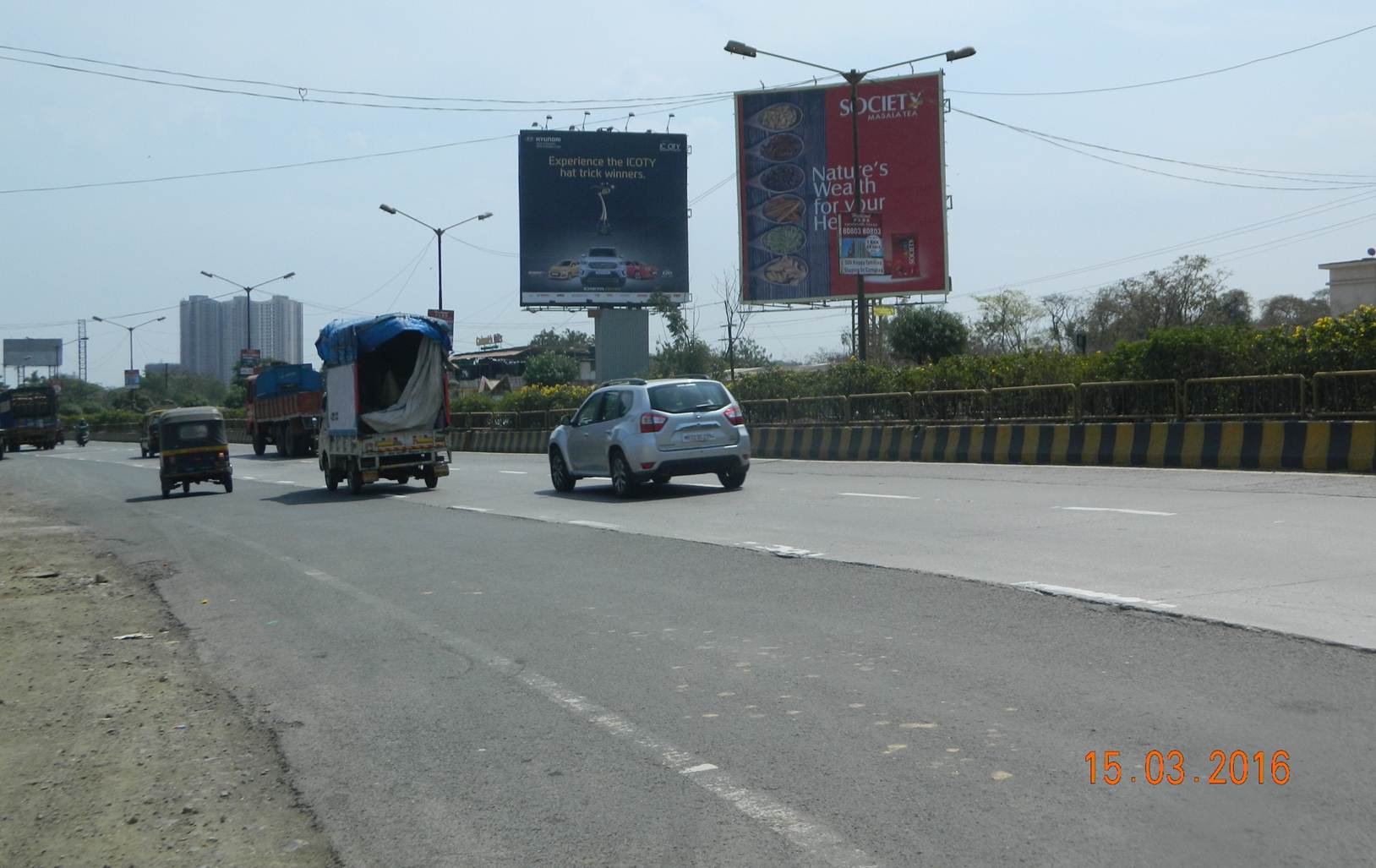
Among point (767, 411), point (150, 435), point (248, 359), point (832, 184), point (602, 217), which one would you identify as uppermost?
point (602, 217)

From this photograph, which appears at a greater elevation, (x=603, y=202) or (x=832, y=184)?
(x=603, y=202)

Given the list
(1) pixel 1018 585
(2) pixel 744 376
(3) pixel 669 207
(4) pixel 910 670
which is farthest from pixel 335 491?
(3) pixel 669 207

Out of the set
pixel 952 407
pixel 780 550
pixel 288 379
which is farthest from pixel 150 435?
pixel 780 550

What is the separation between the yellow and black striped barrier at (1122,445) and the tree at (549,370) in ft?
211

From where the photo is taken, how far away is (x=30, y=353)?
16300cm

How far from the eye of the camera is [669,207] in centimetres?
6344

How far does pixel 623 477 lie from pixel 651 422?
3.65ft

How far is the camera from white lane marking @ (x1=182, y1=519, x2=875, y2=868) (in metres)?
4.38

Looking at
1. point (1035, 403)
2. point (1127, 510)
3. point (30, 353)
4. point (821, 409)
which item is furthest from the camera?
point (30, 353)

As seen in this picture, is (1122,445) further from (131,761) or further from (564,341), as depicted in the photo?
(564,341)

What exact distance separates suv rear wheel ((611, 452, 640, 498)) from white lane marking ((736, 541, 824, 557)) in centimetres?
642

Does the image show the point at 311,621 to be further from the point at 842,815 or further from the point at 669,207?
the point at 669,207

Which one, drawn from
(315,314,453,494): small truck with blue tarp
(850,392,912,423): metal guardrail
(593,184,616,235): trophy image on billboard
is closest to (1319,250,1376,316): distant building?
(593,184,616,235): trophy image on billboard

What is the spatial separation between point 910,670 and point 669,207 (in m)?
57.9
